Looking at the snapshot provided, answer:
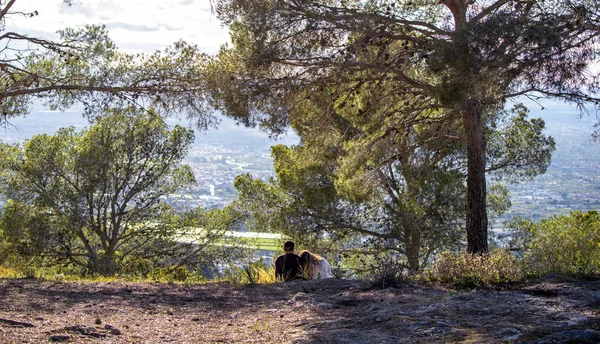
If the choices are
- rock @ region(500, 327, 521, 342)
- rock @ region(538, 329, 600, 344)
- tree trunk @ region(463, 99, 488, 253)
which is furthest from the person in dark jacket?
rock @ region(538, 329, 600, 344)

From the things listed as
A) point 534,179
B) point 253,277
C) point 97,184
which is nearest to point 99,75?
point 253,277

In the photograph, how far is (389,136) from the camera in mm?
10719

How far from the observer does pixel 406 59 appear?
9250 millimetres

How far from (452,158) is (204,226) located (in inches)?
264

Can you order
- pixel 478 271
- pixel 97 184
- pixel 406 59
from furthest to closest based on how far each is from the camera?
pixel 97 184 → pixel 406 59 → pixel 478 271

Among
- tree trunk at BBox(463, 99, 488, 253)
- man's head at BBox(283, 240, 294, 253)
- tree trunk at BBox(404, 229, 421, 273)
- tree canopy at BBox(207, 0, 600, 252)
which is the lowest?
tree trunk at BBox(404, 229, 421, 273)

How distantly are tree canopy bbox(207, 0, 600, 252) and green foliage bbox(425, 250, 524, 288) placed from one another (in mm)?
2167

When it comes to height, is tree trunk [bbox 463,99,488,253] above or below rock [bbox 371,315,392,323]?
A: above

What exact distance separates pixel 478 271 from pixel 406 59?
3.66 m

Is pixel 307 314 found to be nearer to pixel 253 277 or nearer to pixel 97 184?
pixel 253 277

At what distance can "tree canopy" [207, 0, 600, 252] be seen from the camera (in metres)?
7.65

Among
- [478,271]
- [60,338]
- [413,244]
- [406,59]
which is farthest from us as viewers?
[413,244]

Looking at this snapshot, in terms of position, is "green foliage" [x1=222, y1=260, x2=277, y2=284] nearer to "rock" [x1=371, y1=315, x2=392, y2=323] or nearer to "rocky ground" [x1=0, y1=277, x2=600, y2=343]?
"rocky ground" [x1=0, y1=277, x2=600, y2=343]

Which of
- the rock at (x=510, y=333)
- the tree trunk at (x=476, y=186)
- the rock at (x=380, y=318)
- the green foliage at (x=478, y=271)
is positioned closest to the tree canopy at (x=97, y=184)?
the tree trunk at (x=476, y=186)
